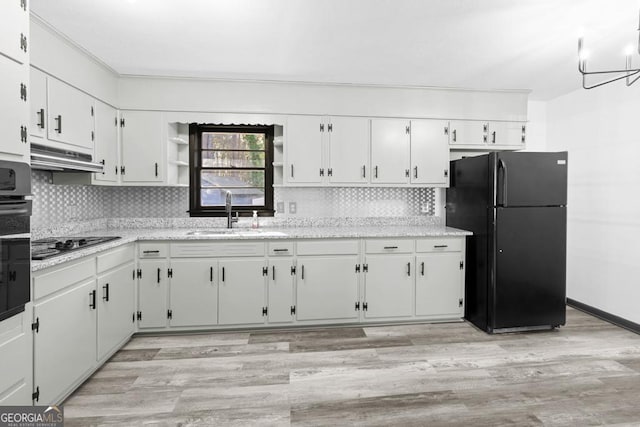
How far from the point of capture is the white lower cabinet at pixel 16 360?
1.59m

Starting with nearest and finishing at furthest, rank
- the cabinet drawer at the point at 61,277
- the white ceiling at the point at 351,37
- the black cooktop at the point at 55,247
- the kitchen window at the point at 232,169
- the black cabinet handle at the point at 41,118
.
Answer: the cabinet drawer at the point at 61,277, the black cooktop at the point at 55,247, the white ceiling at the point at 351,37, the black cabinet handle at the point at 41,118, the kitchen window at the point at 232,169

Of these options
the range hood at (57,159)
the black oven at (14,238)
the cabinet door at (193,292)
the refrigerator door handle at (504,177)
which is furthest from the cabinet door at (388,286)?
the black oven at (14,238)

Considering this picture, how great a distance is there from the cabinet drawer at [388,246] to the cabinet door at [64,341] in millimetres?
2298

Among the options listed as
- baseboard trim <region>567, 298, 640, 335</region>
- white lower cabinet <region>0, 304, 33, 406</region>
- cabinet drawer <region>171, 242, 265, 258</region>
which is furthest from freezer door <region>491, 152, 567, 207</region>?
white lower cabinet <region>0, 304, 33, 406</region>

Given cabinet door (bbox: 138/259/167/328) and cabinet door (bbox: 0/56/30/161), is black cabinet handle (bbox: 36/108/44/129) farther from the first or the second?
cabinet door (bbox: 138/259/167/328)

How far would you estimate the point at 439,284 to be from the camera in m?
3.53

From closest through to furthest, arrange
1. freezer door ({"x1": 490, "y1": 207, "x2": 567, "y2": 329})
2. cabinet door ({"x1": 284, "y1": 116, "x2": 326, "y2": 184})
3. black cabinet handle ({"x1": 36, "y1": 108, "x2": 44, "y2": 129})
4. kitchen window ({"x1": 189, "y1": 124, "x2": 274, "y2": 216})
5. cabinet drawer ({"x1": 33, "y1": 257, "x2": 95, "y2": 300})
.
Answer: cabinet drawer ({"x1": 33, "y1": 257, "x2": 95, "y2": 300})
black cabinet handle ({"x1": 36, "y1": 108, "x2": 44, "y2": 129})
freezer door ({"x1": 490, "y1": 207, "x2": 567, "y2": 329})
cabinet door ({"x1": 284, "y1": 116, "x2": 326, "y2": 184})
kitchen window ({"x1": 189, "y1": 124, "x2": 274, "y2": 216})

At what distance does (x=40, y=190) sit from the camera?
2814mm

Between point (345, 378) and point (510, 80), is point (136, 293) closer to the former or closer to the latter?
point (345, 378)

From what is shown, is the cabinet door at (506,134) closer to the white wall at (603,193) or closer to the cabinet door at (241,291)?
the white wall at (603,193)

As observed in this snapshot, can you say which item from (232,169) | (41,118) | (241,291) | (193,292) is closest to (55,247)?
(41,118)

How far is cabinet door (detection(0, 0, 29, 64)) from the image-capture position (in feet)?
5.16

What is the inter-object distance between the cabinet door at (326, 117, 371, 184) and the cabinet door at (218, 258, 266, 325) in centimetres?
122

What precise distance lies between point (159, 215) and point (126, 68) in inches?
58.4
